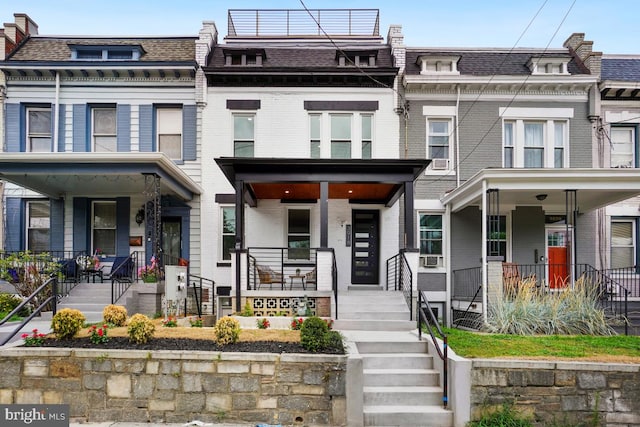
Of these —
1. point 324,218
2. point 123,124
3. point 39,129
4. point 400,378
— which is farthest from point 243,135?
point 400,378

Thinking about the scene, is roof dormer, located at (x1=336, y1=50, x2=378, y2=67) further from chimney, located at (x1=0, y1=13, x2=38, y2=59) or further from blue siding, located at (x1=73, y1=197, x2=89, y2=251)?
chimney, located at (x1=0, y1=13, x2=38, y2=59)

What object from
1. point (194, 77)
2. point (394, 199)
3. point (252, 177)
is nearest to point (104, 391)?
point (252, 177)

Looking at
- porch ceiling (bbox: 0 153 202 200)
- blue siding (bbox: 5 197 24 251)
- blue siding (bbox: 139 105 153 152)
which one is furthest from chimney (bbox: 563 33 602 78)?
blue siding (bbox: 5 197 24 251)

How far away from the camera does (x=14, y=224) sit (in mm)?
14047

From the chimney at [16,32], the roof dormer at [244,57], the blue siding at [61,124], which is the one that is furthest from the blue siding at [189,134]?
the chimney at [16,32]

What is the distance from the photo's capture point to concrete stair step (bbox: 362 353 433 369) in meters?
7.50

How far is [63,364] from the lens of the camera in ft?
21.5

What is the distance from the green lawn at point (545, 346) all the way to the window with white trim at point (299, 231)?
6079mm

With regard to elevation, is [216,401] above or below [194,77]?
below

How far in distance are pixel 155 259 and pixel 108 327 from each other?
138 inches

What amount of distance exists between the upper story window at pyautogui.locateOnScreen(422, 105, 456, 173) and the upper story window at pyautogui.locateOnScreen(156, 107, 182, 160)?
7817mm

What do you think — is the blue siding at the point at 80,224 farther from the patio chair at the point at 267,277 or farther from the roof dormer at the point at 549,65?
the roof dormer at the point at 549,65

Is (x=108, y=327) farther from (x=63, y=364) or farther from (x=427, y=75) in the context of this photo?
(x=427, y=75)

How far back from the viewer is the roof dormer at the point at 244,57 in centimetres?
1455
